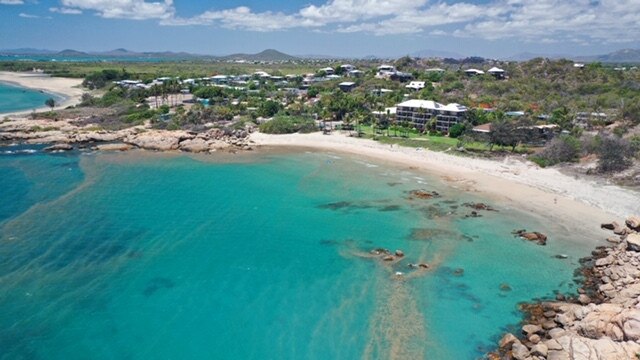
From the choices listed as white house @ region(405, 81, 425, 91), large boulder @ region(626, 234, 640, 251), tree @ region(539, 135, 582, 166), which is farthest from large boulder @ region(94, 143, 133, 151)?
white house @ region(405, 81, 425, 91)

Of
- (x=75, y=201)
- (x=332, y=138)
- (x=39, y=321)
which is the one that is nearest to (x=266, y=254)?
(x=39, y=321)

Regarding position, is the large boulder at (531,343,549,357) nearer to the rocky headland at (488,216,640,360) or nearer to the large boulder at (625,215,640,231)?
the rocky headland at (488,216,640,360)

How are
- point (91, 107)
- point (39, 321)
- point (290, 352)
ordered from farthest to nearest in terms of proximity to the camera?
point (91, 107) < point (39, 321) < point (290, 352)

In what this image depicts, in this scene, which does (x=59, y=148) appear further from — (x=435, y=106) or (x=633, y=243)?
(x=633, y=243)

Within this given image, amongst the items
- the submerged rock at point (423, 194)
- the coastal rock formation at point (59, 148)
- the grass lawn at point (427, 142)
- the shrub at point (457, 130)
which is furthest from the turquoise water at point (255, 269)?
the shrub at point (457, 130)

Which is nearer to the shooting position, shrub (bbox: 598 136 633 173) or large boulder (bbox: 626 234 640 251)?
large boulder (bbox: 626 234 640 251)

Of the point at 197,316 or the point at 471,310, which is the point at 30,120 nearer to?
the point at 197,316
